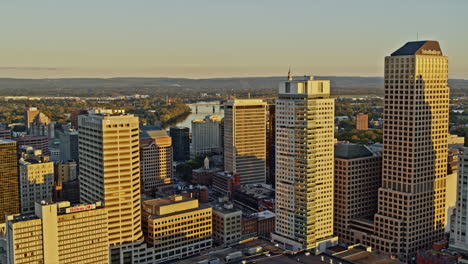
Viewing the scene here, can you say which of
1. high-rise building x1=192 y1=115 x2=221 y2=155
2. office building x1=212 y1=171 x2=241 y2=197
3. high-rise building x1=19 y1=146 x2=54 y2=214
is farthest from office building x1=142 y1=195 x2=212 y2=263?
high-rise building x1=192 y1=115 x2=221 y2=155

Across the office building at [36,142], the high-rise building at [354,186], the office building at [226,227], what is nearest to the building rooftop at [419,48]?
the high-rise building at [354,186]

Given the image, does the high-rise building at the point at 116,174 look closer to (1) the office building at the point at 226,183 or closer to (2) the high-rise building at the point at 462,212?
(2) the high-rise building at the point at 462,212

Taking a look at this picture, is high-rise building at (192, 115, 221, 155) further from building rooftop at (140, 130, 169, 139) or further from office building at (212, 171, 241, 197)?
office building at (212, 171, 241, 197)

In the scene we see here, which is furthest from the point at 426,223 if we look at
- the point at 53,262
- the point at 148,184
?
the point at 148,184

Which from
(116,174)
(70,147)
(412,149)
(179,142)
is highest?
(412,149)

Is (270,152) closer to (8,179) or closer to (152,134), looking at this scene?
(152,134)

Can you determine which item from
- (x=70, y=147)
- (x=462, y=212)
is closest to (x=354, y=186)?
(x=462, y=212)
